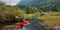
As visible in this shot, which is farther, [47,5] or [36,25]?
[47,5]

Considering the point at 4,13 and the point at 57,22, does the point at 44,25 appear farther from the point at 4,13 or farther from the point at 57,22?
the point at 4,13

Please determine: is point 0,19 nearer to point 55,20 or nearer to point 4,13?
point 4,13

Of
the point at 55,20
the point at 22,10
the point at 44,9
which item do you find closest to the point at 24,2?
the point at 22,10

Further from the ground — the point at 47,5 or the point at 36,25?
the point at 47,5

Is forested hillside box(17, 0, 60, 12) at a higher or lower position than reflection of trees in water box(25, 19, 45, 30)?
higher

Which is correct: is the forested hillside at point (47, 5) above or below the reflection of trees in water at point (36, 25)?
above

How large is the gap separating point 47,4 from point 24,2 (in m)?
0.48

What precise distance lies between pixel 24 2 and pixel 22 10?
0.17 m

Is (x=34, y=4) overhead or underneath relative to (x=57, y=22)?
overhead

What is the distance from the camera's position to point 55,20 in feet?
12.6

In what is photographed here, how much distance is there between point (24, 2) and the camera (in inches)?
157

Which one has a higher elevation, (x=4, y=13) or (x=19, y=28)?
(x=4, y=13)

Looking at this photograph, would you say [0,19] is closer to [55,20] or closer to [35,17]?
[35,17]

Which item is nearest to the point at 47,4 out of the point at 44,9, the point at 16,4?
the point at 44,9
